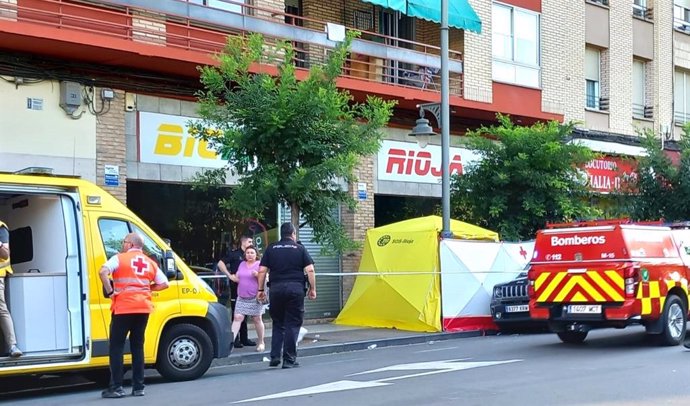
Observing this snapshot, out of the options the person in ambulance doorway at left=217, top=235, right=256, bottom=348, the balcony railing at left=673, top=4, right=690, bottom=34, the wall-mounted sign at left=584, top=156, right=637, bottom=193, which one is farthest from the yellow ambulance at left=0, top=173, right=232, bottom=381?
the balcony railing at left=673, top=4, right=690, bottom=34

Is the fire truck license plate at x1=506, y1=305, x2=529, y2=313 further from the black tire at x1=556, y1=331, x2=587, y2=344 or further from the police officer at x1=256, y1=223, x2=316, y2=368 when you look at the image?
the police officer at x1=256, y1=223, x2=316, y2=368

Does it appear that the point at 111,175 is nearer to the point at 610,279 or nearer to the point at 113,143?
the point at 113,143

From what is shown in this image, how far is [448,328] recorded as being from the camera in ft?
56.4

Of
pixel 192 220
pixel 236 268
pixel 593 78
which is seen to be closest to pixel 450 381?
pixel 236 268

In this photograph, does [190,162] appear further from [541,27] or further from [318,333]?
[541,27]

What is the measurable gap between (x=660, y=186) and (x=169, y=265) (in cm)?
1688

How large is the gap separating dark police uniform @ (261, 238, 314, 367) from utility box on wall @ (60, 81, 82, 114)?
5350 millimetres

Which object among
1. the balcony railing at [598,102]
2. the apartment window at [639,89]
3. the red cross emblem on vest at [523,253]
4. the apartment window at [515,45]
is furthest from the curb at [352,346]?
the apartment window at [639,89]

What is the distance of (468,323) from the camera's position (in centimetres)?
1747

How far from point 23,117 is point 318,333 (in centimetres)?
634

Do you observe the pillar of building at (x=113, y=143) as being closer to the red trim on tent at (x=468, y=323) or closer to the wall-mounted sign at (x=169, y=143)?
the wall-mounted sign at (x=169, y=143)

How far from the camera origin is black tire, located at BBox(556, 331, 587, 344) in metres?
14.6

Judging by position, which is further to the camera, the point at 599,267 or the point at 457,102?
the point at 457,102

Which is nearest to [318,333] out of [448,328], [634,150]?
[448,328]
